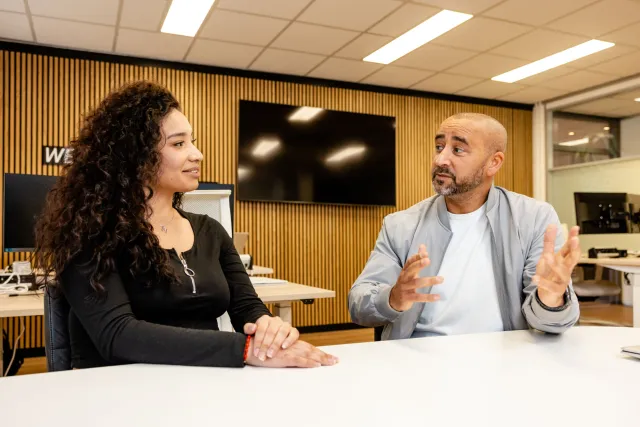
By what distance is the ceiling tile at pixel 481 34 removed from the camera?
4828mm

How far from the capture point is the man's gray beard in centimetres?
203

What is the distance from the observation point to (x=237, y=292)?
1729 millimetres

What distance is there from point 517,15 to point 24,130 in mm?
4839

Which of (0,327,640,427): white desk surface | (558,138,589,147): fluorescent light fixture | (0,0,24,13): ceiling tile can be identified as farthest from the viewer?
(558,138,589,147): fluorescent light fixture

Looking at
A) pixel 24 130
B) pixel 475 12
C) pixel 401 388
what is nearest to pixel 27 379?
pixel 401 388

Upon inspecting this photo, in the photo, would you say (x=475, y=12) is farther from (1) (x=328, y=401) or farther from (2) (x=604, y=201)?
(1) (x=328, y=401)

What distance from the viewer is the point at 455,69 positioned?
6.15 metres

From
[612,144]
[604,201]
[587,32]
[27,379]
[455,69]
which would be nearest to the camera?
[27,379]

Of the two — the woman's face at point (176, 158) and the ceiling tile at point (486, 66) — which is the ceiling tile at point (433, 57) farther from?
the woman's face at point (176, 158)

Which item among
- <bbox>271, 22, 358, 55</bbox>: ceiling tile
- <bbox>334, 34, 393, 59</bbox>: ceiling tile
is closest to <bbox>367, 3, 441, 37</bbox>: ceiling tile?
<bbox>334, 34, 393, 59</bbox>: ceiling tile

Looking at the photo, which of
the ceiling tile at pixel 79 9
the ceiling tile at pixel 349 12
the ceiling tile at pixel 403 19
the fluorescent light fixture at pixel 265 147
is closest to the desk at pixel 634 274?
the ceiling tile at pixel 403 19

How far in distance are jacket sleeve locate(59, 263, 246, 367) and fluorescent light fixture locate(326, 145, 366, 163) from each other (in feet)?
17.3

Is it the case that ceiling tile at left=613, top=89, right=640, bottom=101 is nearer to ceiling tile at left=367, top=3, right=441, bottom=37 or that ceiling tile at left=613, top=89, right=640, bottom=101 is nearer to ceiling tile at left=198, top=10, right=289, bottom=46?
ceiling tile at left=367, top=3, right=441, bottom=37

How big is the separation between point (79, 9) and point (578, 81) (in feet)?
18.7
